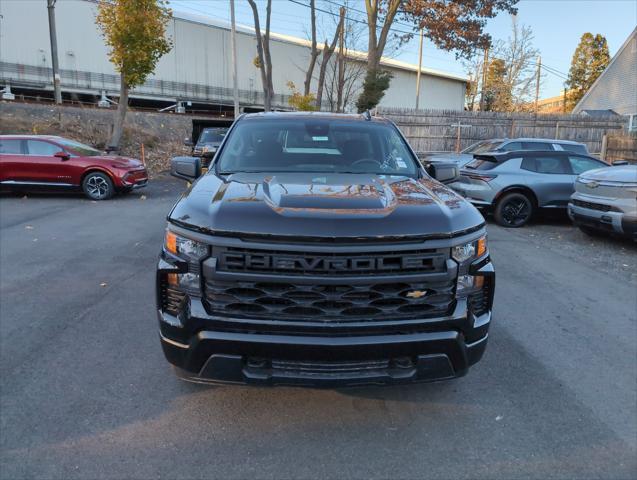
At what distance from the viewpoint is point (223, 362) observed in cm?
246

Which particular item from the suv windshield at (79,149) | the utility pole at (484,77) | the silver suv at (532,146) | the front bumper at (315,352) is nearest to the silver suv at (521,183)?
the silver suv at (532,146)

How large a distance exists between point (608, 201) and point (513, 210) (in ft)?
7.67

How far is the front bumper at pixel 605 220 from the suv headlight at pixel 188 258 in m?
6.87

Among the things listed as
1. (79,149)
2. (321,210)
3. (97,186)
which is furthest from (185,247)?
(79,149)

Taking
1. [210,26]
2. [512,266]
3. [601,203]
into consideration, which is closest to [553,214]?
[601,203]

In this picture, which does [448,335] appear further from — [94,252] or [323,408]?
[94,252]

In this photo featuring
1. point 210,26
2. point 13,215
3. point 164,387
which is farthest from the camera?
point 210,26

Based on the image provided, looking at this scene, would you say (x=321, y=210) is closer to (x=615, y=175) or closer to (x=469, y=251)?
(x=469, y=251)

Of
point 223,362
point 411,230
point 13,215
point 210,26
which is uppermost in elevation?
point 210,26

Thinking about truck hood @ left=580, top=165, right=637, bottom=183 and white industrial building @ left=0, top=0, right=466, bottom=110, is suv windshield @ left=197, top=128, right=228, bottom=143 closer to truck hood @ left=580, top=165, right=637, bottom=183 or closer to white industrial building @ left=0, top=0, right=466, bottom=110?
truck hood @ left=580, top=165, right=637, bottom=183

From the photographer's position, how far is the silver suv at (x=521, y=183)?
9.42 meters

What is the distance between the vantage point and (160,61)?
3403cm

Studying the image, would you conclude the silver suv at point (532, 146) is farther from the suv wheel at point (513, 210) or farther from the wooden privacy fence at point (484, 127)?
the wooden privacy fence at point (484, 127)

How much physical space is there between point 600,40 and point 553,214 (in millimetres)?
53507
